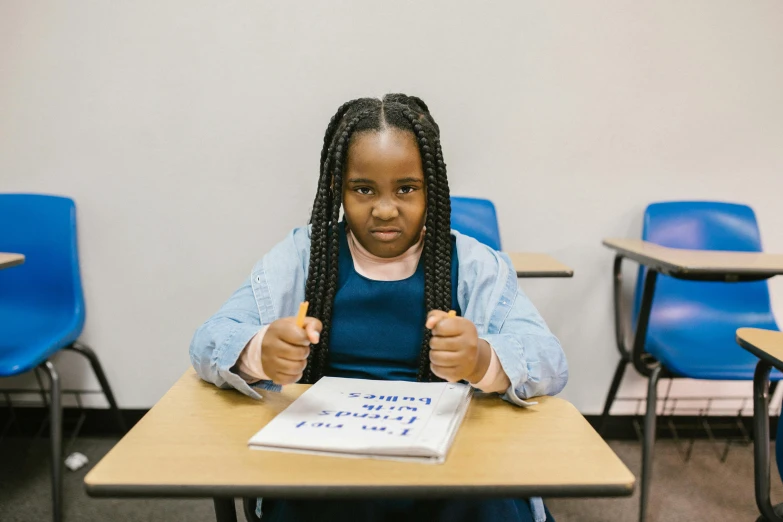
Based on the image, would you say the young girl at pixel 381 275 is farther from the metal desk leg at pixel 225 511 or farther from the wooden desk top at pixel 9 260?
the wooden desk top at pixel 9 260

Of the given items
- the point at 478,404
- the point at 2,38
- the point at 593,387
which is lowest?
the point at 593,387

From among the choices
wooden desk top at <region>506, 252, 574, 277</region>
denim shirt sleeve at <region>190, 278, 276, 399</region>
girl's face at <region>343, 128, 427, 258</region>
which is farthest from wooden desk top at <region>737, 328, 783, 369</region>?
denim shirt sleeve at <region>190, 278, 276, 399</region>

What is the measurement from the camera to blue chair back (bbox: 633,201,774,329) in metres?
1.90

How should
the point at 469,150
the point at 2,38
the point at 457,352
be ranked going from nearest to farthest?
the point at 457,352, the point at 2,38, the point at 469,150

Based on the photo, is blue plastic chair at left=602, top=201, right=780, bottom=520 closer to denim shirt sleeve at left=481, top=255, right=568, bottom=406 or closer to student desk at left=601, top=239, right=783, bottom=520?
student desk at left=601, top=239, right=783, bottom=520

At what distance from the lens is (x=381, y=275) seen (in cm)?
102

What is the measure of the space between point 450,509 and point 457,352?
25cm

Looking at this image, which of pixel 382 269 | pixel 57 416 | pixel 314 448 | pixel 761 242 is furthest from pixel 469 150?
pixel 57 416

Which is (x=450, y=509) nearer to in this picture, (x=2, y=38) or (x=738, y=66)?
(x=738, y=66)

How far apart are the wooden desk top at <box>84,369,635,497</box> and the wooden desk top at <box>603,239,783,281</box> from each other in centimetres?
83

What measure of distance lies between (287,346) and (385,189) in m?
0.35

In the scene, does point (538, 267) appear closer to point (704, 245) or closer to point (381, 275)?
point (381, 275)

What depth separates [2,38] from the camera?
1.81m

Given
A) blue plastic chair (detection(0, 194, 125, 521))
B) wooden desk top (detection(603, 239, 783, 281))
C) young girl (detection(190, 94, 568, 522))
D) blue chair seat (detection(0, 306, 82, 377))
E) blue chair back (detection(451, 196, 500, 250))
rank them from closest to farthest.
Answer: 1. young girl (detection(190, 94, 568, 522))
2. wooden desk top (detection(603, 239, 783, 281))
3. blue chair seat (detection(0, 306, 82, 377))
4. blue chair back (detection(451, 196, 500, 250))
5. blue plastic chair (detection(0, 194, 125, 521))
